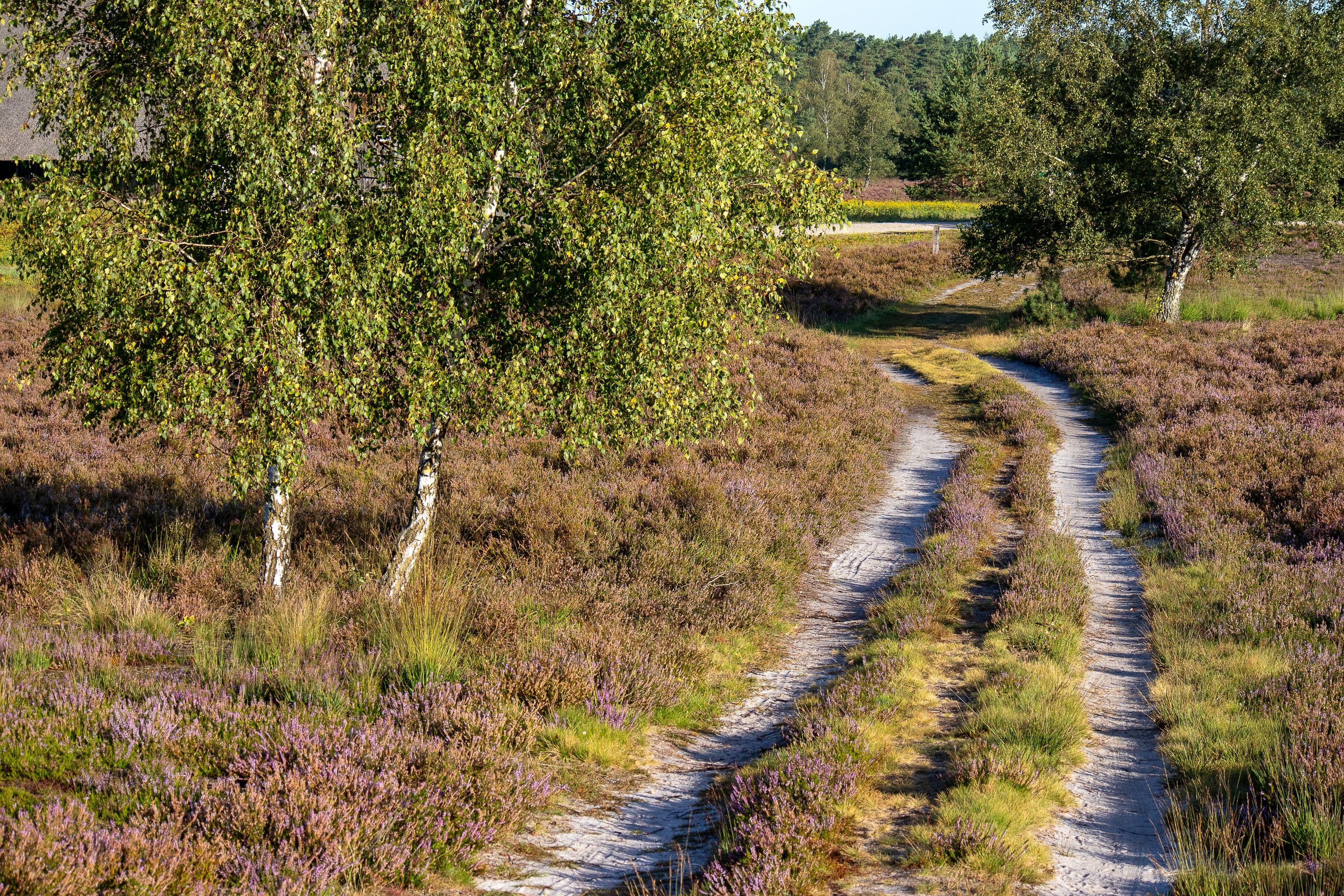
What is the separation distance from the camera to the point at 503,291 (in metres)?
9.08

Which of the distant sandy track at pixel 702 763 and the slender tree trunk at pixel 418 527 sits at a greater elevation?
the slender tree trunk at pixel 418 527

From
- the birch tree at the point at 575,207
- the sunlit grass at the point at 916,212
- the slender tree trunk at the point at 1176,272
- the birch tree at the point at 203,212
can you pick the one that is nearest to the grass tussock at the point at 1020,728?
the birch tree at the point at 575,207

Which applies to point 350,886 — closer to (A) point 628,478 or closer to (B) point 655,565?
(B) point 655,565

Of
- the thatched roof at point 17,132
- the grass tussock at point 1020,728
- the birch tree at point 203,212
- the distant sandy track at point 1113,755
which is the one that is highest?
the thatched roof at point 17,132

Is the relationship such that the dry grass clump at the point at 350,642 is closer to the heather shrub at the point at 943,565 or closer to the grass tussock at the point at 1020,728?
the heather shrub at the point at 943,565

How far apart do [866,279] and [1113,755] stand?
3478 centimetres

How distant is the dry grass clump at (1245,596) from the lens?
18.7ft

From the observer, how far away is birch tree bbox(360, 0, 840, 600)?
26.6 ft

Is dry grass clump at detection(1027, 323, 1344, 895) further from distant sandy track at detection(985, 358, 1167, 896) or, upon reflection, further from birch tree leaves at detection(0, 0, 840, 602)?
birch tree leaves at detection(0, 0, 840, 602)

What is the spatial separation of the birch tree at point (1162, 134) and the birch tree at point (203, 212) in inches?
968

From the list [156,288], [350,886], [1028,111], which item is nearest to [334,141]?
[156,288]

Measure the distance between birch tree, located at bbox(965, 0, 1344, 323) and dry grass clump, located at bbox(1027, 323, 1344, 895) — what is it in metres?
5.73

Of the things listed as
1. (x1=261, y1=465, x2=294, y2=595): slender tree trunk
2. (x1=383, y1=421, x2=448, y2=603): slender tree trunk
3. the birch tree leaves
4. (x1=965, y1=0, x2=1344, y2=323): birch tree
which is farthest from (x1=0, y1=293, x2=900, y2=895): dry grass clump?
(x1=965, y1=0, x2=1344, y2=323): birch tree

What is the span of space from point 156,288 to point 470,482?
25.7ft
